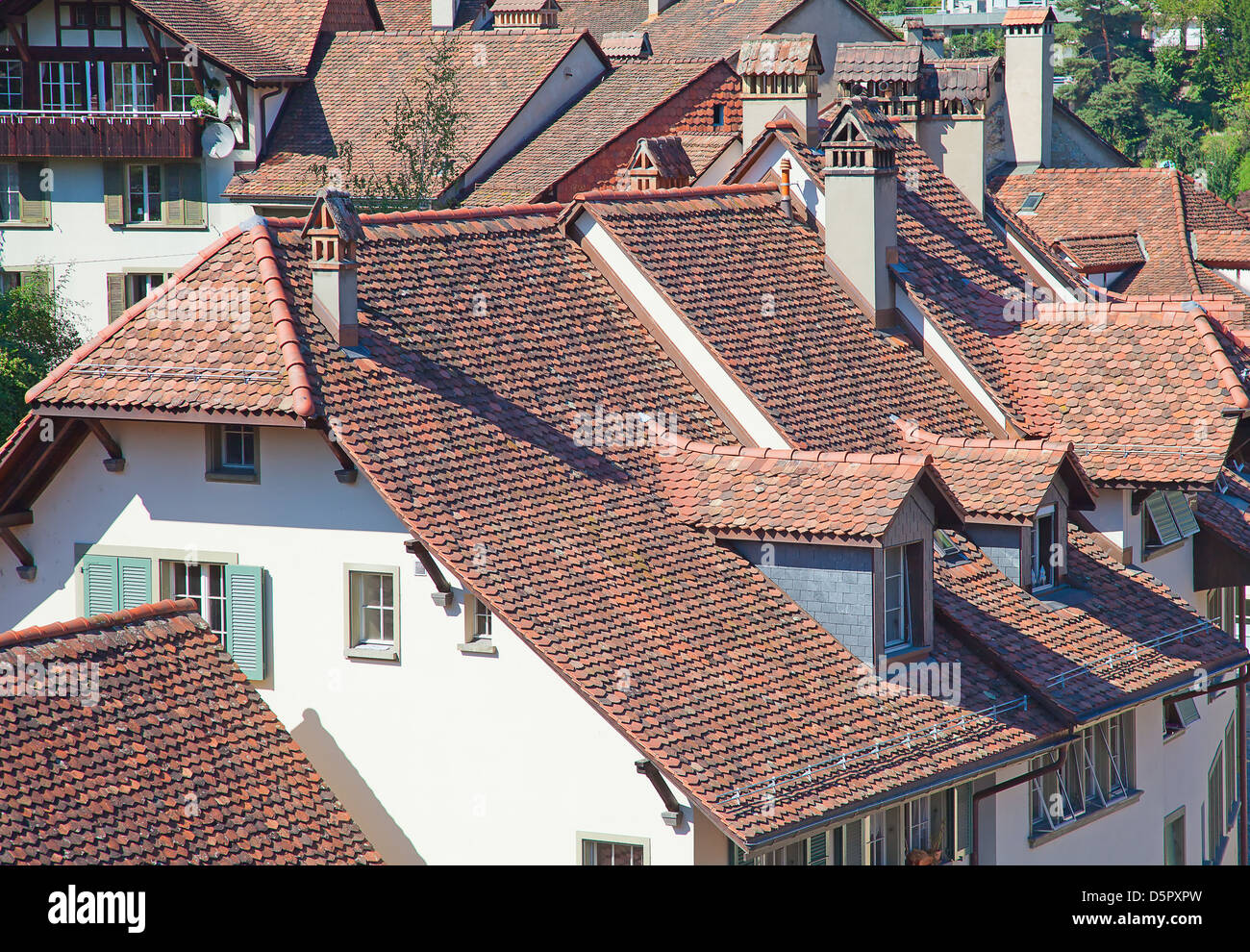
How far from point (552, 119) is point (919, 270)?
23.2 metres

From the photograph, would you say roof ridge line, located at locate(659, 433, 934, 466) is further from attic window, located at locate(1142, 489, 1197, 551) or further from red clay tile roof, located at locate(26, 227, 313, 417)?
attic window, located at locate(1142, 489, 1197, 551)

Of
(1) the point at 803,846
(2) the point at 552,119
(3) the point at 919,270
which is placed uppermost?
(2) the point at 552,119

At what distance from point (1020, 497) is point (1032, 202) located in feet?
112

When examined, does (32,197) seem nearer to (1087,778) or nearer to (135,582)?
(135,582)

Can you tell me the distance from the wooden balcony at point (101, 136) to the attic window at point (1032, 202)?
22.3m

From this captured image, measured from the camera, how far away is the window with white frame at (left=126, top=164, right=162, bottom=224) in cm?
5184

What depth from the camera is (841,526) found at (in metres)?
21.4

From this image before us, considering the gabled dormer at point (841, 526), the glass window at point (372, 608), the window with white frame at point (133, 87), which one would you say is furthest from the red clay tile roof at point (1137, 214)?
the glass window at point (372, 608)

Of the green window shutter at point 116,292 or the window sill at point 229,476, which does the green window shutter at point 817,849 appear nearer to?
the window sill at point 229,476

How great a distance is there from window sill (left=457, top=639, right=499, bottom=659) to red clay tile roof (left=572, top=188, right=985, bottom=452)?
601 centimetres

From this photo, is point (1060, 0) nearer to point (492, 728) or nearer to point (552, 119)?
point (552, 119)

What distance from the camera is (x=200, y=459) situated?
21.5 meters

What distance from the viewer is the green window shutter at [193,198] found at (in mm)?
51500
